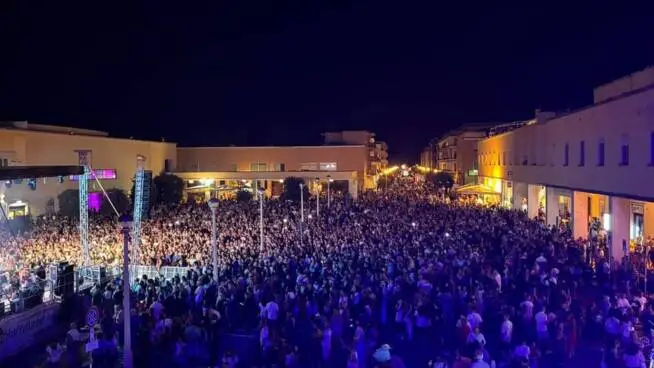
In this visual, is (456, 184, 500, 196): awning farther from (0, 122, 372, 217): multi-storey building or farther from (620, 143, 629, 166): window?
(620, 143, 629, 166): window

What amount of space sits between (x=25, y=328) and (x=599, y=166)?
61.4ft

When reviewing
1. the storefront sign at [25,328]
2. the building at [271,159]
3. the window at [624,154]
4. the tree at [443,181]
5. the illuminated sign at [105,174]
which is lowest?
the storefront sign at [25,328]

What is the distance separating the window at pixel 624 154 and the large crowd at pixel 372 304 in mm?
3204

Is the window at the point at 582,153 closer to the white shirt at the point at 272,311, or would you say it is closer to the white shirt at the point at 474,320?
the white shirt at the point at 474,320

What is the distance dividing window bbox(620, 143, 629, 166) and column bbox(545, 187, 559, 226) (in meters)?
8.75

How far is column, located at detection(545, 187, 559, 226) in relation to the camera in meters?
27.8

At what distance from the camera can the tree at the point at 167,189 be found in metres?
45.9

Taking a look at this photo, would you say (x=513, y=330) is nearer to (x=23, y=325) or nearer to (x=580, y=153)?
(x=23, y=325)

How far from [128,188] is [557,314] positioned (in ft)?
128

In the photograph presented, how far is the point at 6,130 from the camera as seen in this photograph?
3303 centimetres

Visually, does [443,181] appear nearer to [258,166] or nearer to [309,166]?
[309,166]

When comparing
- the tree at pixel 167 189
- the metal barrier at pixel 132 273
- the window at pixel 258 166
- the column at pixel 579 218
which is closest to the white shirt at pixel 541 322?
the metal barrier at pixel 132 273

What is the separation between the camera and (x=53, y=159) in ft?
121

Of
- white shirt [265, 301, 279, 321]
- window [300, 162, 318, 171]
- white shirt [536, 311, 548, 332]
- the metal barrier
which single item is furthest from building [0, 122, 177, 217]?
white shirt [536, 311, 548, 332]
